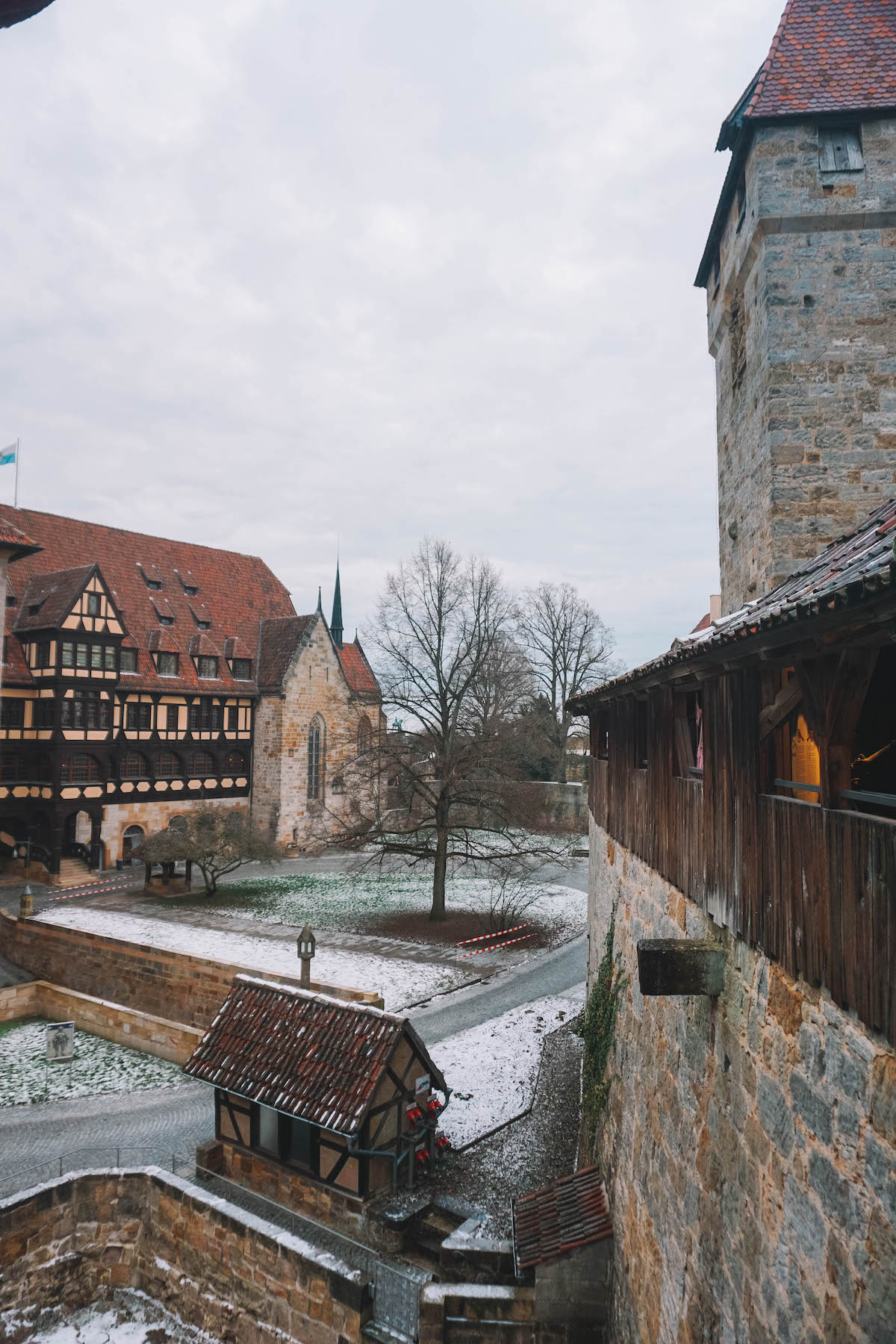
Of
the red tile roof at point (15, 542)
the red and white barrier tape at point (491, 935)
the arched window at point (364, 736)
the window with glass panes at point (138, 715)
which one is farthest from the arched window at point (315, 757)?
the red and white barrier tape at point (491, 935)

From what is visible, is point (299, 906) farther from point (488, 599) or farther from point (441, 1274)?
point (441, 1274)

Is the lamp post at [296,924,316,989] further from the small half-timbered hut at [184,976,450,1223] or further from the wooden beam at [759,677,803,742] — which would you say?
the wooden beam at [759,677,803,742]

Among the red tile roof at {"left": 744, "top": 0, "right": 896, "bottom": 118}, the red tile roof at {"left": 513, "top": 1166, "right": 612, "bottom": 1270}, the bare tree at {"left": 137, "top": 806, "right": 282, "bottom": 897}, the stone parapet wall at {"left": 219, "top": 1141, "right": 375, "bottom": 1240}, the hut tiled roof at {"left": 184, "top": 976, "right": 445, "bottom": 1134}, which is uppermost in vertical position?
the red tile roof at {"left": 744, "top": 0, "right": 896, "bottom": 118}

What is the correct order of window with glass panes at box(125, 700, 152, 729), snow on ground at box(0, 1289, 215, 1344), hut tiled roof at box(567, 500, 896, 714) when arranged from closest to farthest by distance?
hut tiled roof at box(567, 500, 896, 714) < snow on ground at box(0, 1289, 215, 1344) < window with glass panes at box(125, 700, 152, 729)

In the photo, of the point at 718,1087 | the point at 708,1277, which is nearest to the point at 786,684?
the point at 718,1087

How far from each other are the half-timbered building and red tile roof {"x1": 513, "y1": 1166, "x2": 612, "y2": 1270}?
1370 cm

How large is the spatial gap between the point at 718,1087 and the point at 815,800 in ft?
5.56

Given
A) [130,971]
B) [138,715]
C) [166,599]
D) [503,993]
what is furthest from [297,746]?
[503,993]

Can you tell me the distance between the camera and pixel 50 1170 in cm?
1042

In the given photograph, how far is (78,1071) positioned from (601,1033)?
33.0 feet

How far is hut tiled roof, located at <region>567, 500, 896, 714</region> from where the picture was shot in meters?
2.36

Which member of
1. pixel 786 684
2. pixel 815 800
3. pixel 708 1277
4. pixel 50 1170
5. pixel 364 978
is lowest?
pixel 50 1170

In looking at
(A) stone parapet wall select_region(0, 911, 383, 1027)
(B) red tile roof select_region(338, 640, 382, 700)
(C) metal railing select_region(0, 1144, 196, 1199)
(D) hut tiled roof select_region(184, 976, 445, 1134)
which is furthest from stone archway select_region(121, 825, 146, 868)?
(D) hut tiled roof select_region(184, 976, 445, 1134)

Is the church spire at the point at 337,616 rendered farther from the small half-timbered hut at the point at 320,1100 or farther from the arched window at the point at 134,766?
the small half-timbered hut at the point at 320,1100
